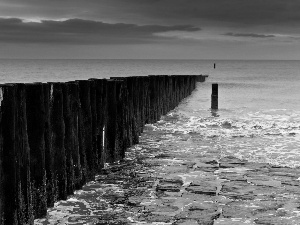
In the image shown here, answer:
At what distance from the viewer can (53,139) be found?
5.65m

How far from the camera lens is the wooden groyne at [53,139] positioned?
4473 mm

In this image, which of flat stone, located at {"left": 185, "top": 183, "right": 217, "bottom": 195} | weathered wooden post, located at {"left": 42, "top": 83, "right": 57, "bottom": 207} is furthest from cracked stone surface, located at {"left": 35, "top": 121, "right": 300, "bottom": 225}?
weathered wooden post, located at {"left": 42, "top": 83, "right": 57, "bottom": 207}

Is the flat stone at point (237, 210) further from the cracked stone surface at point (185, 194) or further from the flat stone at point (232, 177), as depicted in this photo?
the flat stone at point (232, 177)

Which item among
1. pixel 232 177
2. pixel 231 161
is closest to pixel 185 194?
pixel 232 177

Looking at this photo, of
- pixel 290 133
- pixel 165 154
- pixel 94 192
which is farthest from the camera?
pixel 290 133

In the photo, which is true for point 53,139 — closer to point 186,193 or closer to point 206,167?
point 186,193

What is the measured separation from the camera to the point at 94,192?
20.9 ft

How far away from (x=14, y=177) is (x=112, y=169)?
3.23m

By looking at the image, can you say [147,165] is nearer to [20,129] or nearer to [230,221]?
[230,221]

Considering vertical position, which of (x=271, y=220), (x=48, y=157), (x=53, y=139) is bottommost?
(x=271, y=220)

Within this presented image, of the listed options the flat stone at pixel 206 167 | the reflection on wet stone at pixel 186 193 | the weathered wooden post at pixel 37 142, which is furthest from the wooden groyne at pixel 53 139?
the flat stone at pixel 206 167

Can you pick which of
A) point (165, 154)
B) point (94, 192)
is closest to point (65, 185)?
point (94, 192)

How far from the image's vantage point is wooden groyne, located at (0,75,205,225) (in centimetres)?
447

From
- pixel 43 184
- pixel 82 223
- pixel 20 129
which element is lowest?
pixel 82 223
